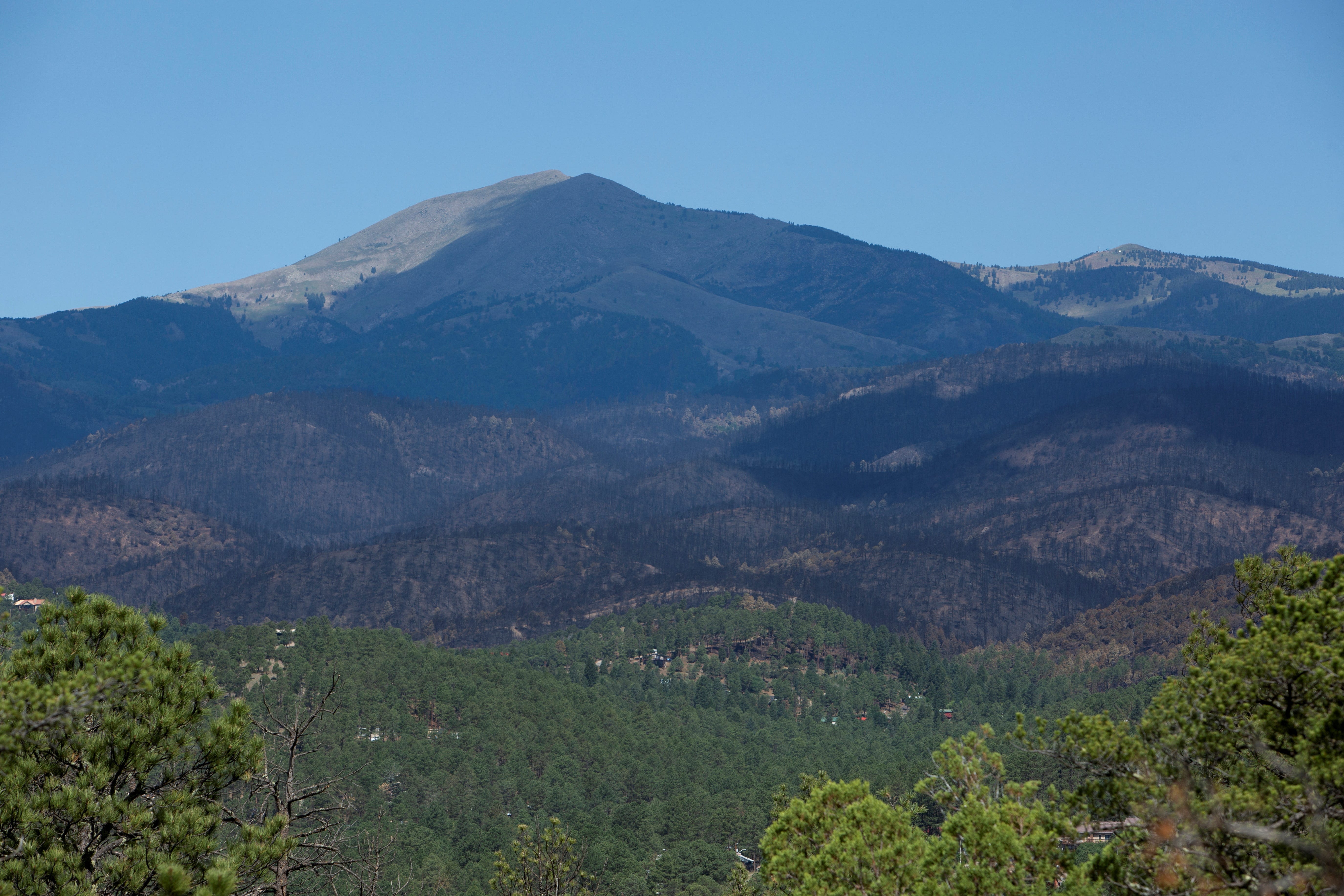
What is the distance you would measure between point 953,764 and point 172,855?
63.7 ft

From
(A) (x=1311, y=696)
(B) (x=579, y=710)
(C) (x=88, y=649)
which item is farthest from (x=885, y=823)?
(B) (x=579, y=710)

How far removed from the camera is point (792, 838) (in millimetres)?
39938

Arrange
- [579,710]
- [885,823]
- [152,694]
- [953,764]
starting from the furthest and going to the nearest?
[579,710] < [885,823] < [953,764] < [152,694]

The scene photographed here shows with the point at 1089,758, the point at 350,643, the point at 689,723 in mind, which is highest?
the point at 1089,758

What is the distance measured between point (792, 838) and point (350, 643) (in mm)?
151745

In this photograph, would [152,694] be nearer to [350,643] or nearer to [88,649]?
[88,649]

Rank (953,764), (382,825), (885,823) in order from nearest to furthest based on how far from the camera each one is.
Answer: (953,764) < (885,823) < (382,825)

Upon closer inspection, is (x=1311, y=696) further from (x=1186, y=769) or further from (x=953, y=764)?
(x=953, y=764)

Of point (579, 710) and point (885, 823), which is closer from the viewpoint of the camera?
point (885, 823)

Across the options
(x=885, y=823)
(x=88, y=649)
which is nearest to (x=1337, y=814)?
(x=885, y=823)

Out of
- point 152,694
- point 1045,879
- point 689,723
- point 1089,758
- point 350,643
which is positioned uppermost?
point 152,694

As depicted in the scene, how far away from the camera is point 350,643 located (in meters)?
182

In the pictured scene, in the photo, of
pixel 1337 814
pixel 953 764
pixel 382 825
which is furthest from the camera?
pixel 382 825

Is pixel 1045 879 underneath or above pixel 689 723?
above
